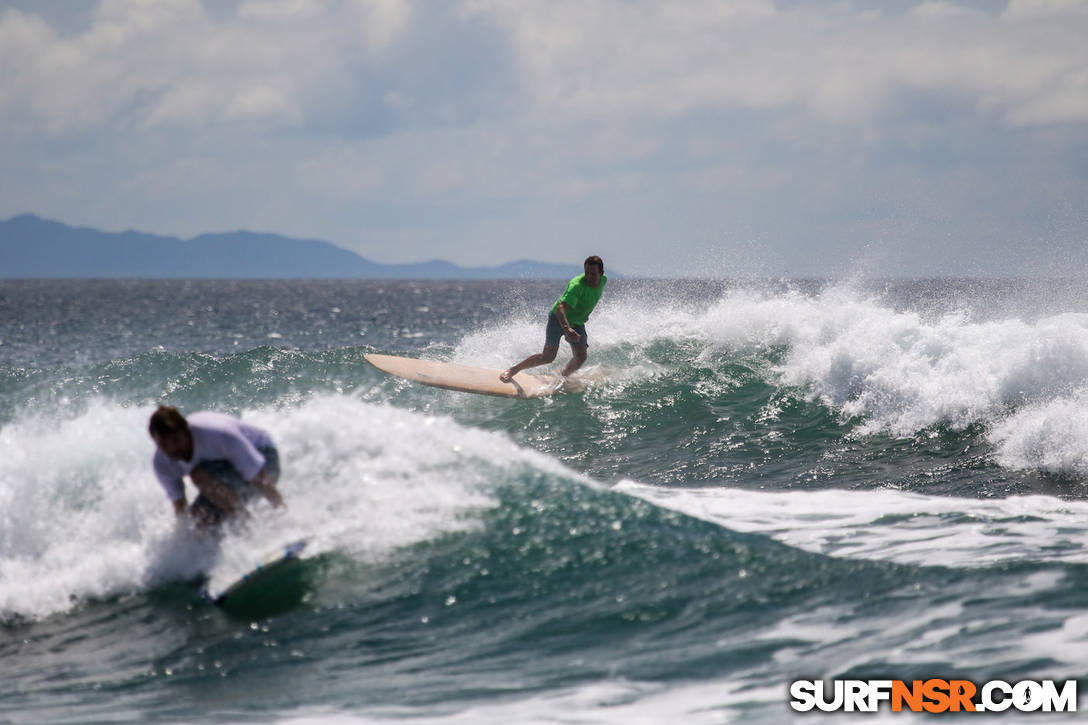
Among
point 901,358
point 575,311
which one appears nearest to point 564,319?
point 575,311

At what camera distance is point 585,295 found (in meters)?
12.4

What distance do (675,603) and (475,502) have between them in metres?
1.56

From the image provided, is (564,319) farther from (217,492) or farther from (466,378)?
(217,492)

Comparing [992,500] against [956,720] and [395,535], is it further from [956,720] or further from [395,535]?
[395,535]

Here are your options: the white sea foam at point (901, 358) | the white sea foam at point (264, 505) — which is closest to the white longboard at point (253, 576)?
the white sea foam at point (264, 505)

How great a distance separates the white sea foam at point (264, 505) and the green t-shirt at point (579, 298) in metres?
5.65

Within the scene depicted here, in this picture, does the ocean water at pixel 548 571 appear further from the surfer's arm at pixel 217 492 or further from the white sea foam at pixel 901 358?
the surfer's arm at pixel 217 492

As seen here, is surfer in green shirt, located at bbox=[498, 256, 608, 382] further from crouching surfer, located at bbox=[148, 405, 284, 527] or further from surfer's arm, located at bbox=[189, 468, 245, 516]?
surfer's arm, located at bbox=[189, 468, 245, 516]

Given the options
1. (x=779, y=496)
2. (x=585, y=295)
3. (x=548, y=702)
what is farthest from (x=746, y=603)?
(x=585, y=295)

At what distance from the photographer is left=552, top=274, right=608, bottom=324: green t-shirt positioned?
1233 cm

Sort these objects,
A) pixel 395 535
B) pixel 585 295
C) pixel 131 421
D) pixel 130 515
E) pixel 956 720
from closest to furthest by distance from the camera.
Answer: pixel 956 720
pixel 395 535
pixel 130 515
pixel 131 421
pixel 585 295

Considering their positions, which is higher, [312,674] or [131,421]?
[131,421]

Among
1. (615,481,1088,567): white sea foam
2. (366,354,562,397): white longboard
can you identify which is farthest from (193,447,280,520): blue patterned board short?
(366,354,562,397): white longboard

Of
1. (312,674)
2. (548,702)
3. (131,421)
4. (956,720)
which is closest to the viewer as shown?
(956,720)
